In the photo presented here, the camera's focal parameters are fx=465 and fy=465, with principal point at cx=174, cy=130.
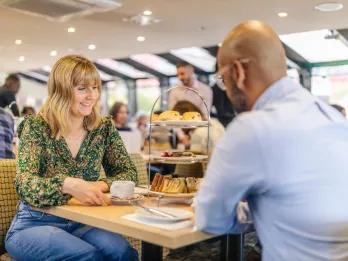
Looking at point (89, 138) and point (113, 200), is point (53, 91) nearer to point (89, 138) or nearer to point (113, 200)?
point (89, 138)

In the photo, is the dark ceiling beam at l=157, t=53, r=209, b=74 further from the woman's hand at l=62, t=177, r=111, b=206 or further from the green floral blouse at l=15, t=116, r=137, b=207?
the woman's hand at l=62, t=177, r=111, b=206

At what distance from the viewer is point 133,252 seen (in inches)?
67.9

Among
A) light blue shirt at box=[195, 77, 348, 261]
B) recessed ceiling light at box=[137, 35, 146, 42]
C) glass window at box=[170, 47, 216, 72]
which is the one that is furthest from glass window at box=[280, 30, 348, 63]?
light blue shirt at box=[195, 77, 348, 261]

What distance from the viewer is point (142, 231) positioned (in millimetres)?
1218

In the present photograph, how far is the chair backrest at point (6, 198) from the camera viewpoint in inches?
76.6

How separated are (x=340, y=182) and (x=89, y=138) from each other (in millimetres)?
1054

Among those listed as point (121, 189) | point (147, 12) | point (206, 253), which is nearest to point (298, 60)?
point (147, 12)

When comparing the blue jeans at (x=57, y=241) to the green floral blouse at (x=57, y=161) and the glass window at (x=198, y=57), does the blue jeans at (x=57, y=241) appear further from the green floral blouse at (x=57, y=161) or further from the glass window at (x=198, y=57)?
→ the glass window at (x=198, y=57)

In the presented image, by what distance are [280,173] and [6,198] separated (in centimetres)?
132

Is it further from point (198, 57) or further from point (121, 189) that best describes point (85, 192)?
point (198, 57)

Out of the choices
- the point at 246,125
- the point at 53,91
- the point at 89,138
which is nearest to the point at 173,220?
the point at 246,125

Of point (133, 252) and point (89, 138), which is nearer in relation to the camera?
point (133, 252)

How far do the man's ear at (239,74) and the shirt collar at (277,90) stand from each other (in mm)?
60

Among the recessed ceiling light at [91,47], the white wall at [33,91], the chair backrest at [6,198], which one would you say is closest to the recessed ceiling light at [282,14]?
the recessed ceiling light at [91,47]
